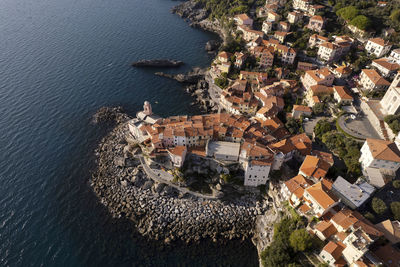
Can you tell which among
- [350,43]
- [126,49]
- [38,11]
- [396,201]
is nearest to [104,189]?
[396,201]

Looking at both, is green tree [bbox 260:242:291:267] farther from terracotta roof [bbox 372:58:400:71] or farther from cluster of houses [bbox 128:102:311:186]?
terracotta roof [bbox 372:58:400:71]

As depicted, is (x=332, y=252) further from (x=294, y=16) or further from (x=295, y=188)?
(x=294, y=16)

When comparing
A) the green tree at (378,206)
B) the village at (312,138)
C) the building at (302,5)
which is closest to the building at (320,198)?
the village at (312,138)

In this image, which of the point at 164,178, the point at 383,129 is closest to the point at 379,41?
the point at 383,129

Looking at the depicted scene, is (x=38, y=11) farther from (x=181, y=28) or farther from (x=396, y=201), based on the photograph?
(x=396, y=201)

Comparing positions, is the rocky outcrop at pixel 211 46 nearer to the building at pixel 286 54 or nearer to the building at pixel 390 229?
the building at pixel 286 54

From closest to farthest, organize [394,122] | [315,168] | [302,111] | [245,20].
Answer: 1. [315,168]
2. [394,122]
3. [302,111]
4. [245,20]
